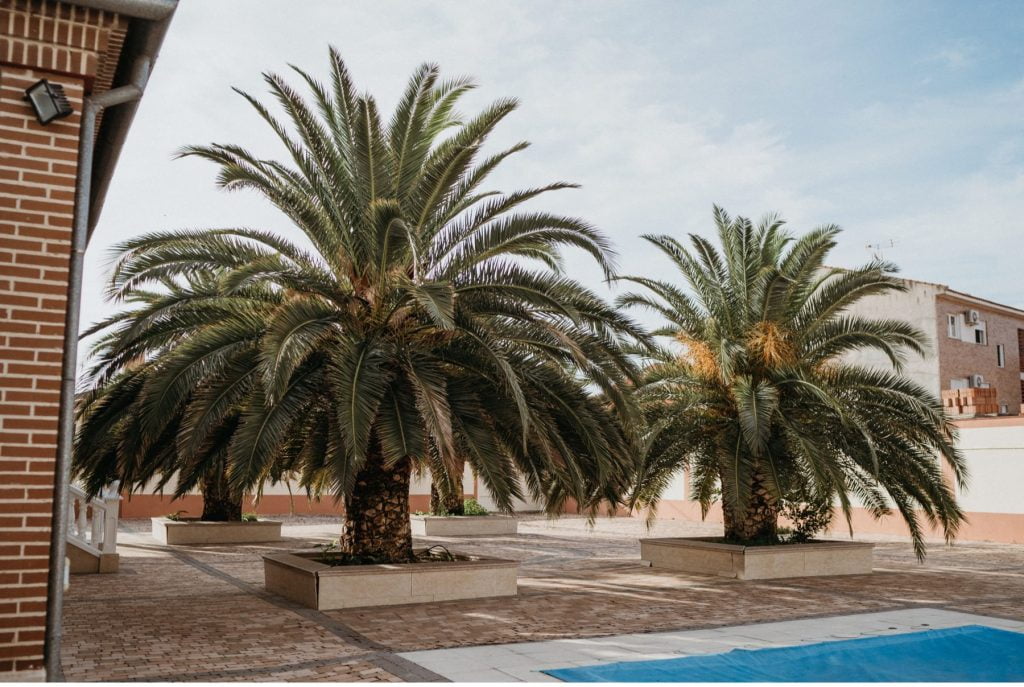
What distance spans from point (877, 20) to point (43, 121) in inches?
531

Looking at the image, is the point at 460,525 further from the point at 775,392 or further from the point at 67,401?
the point at 67,401

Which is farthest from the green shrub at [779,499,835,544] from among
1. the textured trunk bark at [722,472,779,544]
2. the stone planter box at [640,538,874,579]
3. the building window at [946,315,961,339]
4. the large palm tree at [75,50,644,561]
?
the building window at [946,315,961,339]

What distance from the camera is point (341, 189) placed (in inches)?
467

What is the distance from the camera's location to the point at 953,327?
32781mm

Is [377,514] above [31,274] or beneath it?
beneath

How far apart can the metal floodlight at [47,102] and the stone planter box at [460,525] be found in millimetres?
21021

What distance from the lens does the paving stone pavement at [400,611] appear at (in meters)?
8.31

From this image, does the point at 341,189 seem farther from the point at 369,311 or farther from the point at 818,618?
the point at 818,618

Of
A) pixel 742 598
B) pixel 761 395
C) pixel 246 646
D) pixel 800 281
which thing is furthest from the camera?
pixel 800 281

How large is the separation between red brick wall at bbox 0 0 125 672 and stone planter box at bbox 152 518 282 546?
17.4 m

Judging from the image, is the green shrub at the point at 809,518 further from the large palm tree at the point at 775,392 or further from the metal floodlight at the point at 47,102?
the metal floodlight at the point at 47,102

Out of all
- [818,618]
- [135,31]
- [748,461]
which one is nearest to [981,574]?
[748,461]

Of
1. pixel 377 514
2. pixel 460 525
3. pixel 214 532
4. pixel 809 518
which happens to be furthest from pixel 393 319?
pixel 460 525

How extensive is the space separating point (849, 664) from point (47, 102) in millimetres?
8483
